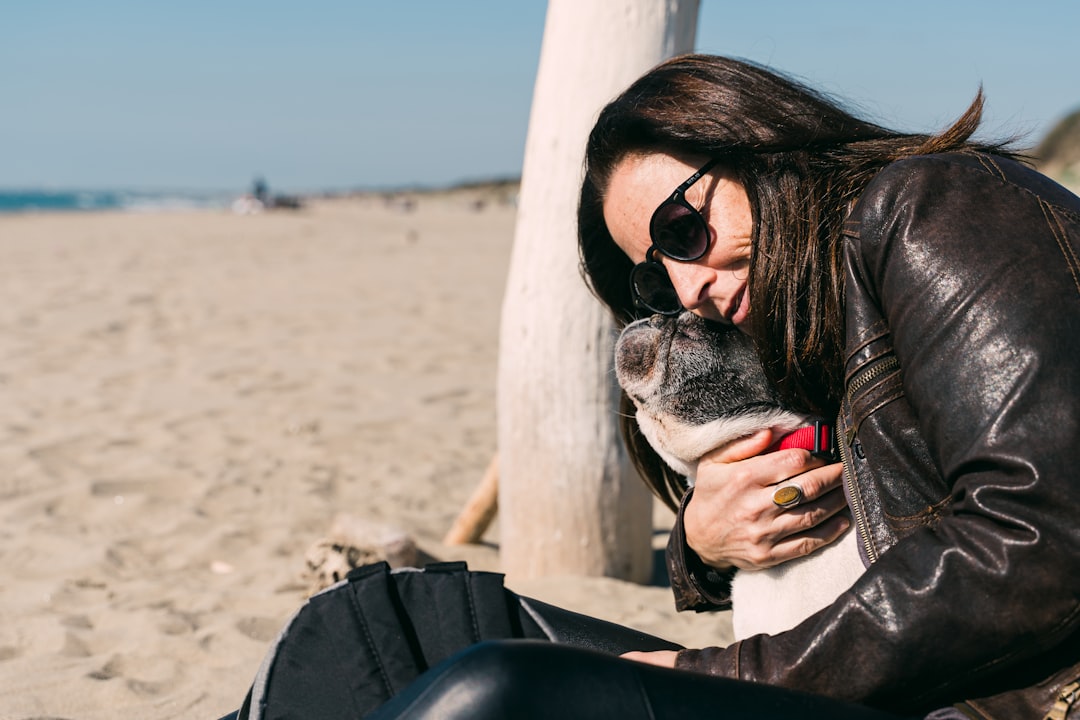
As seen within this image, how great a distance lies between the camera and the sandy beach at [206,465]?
11.5ft

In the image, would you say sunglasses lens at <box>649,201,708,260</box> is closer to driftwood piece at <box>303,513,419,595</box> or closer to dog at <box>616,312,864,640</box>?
dog at <box>616,312,864,640</box>

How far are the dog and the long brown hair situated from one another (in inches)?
4.3

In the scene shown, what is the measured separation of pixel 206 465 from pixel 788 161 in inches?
181

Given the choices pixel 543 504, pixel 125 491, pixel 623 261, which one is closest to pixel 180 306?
pixel 125 491

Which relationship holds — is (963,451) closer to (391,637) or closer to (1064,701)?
(1064,701)

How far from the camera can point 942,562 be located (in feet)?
4.80

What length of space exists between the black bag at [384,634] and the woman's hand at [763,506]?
0.27 meters

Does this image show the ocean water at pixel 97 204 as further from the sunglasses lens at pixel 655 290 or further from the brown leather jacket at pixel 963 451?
the brown leather jacket at pixel 963 451

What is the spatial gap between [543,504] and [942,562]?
252 cm

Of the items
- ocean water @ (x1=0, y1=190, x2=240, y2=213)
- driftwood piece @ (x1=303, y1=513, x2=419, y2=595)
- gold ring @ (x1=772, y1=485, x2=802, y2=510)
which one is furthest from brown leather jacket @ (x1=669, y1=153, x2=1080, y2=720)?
ocean water @ (x1=0, y1=190, x2=240, y2=213)

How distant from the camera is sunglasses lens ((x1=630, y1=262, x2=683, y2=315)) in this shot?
7.53 feet

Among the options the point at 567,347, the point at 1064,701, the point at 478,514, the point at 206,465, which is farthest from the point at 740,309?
the point at 206,465

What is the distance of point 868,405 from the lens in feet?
5.69

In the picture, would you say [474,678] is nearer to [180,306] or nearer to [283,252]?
[180,306]
